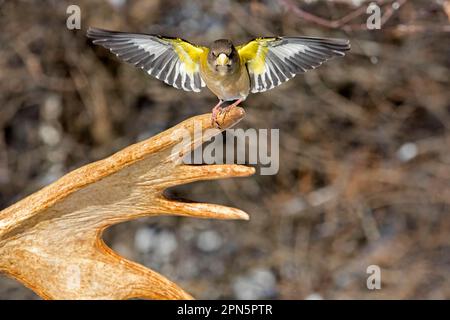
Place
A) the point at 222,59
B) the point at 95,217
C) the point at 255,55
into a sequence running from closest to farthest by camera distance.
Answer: the point at 95,217 < the point at 222,59 < the point at 255,55

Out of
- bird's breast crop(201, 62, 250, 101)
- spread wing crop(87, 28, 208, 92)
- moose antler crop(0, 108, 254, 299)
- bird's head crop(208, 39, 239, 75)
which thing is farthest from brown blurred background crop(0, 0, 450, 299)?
moose antler crop(0, 108, 254, 299)

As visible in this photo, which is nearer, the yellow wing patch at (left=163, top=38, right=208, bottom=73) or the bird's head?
the bird's head

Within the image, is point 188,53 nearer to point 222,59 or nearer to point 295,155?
point 222,59

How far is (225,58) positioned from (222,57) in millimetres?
11

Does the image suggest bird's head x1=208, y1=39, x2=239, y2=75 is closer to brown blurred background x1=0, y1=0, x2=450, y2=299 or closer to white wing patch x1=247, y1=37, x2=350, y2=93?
white wing patch x1=247, y1=37, x2=350, y2=93

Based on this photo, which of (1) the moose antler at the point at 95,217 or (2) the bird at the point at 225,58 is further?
(2) the bird at the point at 225,58

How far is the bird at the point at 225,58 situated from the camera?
1.66 m

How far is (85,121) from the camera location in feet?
13.4

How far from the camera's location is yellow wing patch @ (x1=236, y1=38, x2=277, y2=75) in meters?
1.80

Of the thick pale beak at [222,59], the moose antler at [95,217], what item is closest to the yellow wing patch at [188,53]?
the thick pale beak at [222,59]

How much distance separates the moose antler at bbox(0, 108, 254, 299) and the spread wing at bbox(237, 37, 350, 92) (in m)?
0.40

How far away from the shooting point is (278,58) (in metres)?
1.79

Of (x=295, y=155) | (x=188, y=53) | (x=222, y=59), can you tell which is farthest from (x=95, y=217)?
(x=295, y=155)

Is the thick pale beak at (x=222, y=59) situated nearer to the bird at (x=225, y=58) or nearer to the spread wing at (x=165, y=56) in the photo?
the bird at (x=225, y=58)
